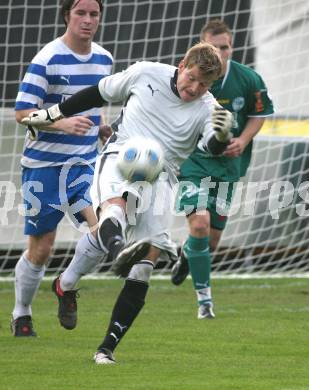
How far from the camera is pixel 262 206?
12469mm

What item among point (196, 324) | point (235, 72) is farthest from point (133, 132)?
point (235, 72)

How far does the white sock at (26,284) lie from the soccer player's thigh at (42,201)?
0.21 m

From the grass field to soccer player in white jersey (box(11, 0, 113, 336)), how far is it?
0.42m

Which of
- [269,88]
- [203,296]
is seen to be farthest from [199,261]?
[269,88]

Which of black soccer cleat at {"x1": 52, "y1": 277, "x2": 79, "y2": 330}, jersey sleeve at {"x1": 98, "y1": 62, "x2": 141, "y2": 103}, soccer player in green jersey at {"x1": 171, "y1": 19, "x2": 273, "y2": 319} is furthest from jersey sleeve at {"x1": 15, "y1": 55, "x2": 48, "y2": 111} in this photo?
soccer player in green jersey at {"x1": 171, "y1": 19, "x2": 273, "y2": 319}

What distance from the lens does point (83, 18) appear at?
Result: 7.57 m

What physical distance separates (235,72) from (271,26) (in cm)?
307

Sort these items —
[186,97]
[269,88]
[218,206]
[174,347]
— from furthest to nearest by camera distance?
1. [269,88]
2. [218,206]
3. [174,347]
4. [186,97]

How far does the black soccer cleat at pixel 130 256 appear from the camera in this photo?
5844mm

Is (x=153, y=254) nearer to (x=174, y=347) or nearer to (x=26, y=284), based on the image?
(x=174, y=347)

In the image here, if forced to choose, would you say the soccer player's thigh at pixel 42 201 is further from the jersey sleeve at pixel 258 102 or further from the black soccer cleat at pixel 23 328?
the jersey sleeve at pixel 258 102

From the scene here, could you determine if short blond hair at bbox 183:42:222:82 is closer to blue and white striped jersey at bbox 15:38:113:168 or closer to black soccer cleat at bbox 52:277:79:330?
blue and white striped jersey at bbox 15:38:113:168

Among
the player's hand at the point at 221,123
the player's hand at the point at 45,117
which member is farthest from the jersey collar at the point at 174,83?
the player's hand at the point at 45,117

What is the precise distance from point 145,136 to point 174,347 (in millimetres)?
1314
